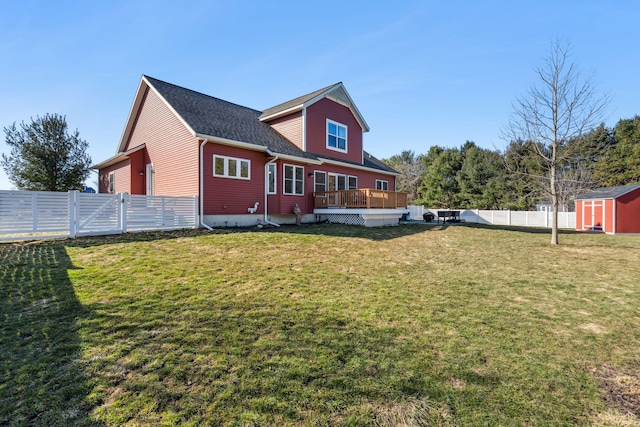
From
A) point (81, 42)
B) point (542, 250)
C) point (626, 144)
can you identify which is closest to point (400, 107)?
point (542, 250)

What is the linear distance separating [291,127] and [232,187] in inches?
223

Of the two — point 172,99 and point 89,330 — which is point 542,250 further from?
point 172,99

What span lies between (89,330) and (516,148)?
15551 millimetres

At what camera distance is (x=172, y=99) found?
43.0 ft

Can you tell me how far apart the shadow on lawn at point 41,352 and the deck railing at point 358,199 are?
11557mm

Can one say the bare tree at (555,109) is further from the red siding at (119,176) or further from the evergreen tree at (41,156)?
the evergreen tree at (41,156)

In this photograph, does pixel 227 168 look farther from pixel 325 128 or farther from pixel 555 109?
pixel 555 109

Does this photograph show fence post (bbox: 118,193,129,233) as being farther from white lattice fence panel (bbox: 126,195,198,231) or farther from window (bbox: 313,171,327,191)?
window (bbox: 313,171,327,191)

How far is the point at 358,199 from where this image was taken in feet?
48.2

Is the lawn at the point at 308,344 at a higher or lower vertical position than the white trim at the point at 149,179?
lower

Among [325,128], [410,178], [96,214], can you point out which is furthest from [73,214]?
[410,178]

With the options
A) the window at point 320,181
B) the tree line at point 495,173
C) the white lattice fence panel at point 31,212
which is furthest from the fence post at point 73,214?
the tree line at point 495,173

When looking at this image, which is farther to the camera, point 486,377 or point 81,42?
point 81,42

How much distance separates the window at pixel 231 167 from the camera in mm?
12031
